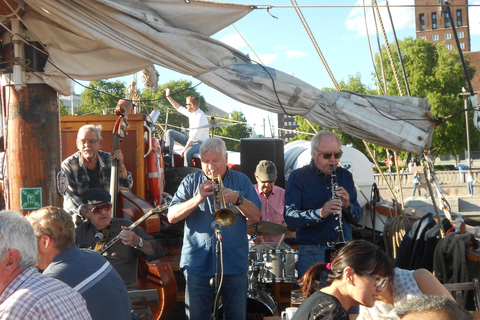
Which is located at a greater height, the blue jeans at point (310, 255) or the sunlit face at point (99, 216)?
the sunlit face at point (99, 216)

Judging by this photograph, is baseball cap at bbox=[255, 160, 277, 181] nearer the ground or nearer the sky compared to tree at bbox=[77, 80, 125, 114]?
nearer the ground

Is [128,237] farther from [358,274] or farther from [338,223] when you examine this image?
[358,274]

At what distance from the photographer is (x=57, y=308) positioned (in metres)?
1.95

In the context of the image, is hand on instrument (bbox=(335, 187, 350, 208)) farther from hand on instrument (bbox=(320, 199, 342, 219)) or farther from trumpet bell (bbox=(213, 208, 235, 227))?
trumpet bell (bbox=(213, 208, 235, 227))

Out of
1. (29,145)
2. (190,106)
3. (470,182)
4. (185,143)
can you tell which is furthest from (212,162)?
(470,182)

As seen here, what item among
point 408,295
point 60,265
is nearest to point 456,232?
point 408,295

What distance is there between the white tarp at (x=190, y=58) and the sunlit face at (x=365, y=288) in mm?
1793

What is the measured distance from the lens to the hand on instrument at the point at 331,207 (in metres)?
3.68

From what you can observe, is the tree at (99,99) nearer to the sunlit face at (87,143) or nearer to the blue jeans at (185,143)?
the blue jeans at (185,143)

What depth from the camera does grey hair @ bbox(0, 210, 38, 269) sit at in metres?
1.95

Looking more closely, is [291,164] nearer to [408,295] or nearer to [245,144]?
[245,144]

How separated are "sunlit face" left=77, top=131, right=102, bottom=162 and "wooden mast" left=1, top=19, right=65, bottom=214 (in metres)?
0.81

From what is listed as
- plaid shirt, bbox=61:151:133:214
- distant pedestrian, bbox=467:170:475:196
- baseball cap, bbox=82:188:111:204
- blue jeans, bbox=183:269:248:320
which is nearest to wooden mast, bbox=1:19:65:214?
baseball cap, bbox=82:188:111:204

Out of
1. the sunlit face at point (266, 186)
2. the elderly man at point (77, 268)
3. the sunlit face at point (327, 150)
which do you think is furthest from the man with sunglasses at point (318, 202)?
the sunlit face at point (266, 186)
